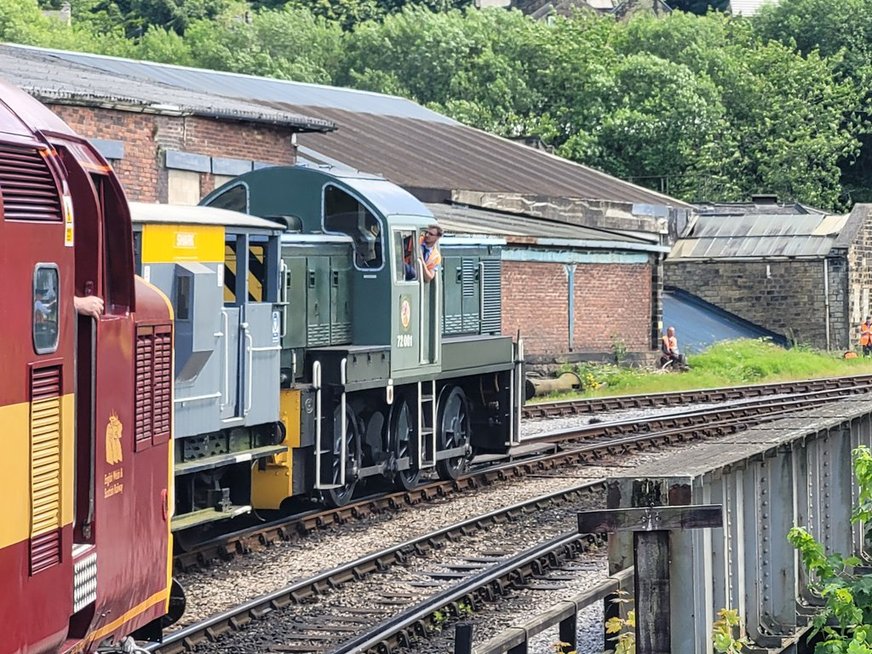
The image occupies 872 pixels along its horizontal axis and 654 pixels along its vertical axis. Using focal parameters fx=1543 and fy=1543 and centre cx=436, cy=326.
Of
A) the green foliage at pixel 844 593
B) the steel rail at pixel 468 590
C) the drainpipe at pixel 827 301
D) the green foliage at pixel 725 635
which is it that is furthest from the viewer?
the drainpipe at pixel 827 301

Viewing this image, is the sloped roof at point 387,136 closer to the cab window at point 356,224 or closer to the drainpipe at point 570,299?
the drainpipe at point 570,299

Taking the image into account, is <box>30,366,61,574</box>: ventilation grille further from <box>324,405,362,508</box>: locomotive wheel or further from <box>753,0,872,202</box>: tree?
<box>753,0,872,202</box>: tree

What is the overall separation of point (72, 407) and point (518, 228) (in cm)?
2665

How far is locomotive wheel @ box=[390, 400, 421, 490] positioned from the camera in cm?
1661

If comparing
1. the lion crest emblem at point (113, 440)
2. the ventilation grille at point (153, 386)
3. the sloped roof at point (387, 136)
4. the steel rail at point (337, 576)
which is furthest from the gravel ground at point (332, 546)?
the sloped roof at point (387, 136)

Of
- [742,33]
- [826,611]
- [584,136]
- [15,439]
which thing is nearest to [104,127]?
[826,611]

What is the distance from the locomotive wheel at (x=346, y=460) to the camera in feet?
49.2

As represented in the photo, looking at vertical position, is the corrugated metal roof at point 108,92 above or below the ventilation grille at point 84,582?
above

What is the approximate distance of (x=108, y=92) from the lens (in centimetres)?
2356

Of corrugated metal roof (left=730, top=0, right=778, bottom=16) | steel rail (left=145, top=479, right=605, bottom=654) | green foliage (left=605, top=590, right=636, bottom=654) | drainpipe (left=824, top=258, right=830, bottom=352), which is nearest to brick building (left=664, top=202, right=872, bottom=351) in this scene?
drainpipe (left=824, top=258, right=830, bottom=352)

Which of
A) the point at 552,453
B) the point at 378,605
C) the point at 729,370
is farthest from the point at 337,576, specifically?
the point at 729,370

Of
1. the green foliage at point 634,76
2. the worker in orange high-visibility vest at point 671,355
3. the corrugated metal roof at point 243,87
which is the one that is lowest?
the worker in orange high-visibility vest at point 671,355

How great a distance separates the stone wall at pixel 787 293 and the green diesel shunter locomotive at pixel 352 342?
2606 cm

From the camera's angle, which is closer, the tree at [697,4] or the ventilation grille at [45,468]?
the ventilation grille at [45,468]
